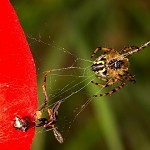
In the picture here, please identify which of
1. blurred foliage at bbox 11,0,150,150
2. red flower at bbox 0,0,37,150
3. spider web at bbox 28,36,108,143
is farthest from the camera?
blurred foliage at bbox 11,0,150,150

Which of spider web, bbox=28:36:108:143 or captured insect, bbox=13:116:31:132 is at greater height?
spider web, bbox=28:36:108:143

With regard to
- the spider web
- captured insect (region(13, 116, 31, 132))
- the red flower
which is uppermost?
the spider web

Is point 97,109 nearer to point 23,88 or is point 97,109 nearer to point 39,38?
point 39,38

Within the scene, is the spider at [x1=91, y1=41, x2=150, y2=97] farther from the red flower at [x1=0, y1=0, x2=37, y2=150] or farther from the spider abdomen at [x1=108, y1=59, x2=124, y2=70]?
the red flower at [x1=0, y1=0, x2=37, y2=150]

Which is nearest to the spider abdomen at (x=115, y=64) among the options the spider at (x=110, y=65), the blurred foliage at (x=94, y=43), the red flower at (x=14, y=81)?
the spider at (x=110, y=65)

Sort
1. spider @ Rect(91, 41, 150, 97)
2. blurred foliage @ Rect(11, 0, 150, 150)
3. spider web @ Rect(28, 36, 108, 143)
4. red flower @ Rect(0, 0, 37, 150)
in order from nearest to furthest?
red flower @ Rect(0, 0, 37, 150) → spider @ Rect(91, 41, 150, 97) → spider web @ Rect(28, 36, 108, 143) → blurred foliage @ Rect(11, 0, 150, 150)

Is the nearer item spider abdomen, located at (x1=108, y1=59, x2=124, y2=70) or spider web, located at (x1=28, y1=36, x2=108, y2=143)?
spider abdomen, located at (x1=108, y1=59, x2=124, y2=70)

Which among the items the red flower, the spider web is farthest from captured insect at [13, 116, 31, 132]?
the spider web
